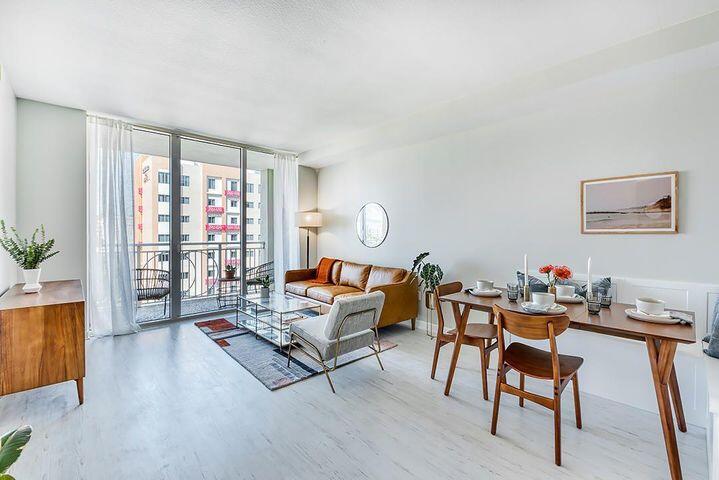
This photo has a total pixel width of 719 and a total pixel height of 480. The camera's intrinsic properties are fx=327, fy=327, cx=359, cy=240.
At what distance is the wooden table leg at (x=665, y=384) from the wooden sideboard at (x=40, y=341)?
379 centimetres

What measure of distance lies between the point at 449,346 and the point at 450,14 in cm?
320

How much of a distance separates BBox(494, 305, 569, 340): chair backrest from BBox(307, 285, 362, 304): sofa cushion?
2.64 meters

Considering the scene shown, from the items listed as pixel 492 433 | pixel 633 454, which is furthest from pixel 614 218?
pixel 492 433

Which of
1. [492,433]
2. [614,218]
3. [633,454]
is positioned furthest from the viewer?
[614,218]

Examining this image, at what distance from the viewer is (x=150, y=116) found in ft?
13.2

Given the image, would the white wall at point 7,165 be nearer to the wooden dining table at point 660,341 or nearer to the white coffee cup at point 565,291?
the wooden dining table at point 660,341

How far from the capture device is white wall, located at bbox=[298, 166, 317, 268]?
20.2ft

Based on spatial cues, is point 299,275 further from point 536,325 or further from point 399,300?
point 536,325

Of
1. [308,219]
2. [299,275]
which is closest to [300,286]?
[299,275]

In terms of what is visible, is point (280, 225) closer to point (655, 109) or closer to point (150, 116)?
point (150, 116)

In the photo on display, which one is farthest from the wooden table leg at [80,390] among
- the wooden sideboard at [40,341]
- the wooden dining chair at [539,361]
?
the wooden dining chair at [539,361]

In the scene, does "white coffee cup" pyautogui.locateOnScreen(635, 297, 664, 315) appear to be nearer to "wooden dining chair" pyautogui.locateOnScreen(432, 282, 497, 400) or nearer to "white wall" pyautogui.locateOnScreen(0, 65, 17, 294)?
"wooden dining chair" pyautogui.locateOnScreen(432, 282, 497, 400)

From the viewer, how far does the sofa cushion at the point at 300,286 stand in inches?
197

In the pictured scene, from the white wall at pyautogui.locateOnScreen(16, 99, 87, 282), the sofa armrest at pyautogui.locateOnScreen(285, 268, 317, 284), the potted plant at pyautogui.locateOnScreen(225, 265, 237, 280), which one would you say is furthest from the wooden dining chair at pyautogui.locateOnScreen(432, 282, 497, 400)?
the white wall at pyautogui.locateOnScreen(16, 99, 87, 282)
